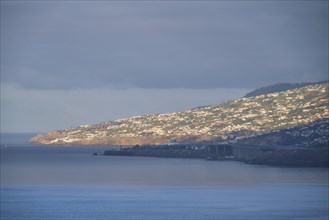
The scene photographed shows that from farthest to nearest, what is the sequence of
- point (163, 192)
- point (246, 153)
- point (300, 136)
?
1. point (300, 136)
2. point (246, 153)
3. point (163, 192)

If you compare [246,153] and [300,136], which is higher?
[300,136]

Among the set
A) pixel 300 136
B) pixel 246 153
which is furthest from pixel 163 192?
pixel 300 136

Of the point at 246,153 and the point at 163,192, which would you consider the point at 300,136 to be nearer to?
the point at 246,153

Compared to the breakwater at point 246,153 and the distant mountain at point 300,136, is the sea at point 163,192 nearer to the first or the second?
the breakwater at point 246,153

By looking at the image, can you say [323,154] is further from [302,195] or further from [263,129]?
[263,129]

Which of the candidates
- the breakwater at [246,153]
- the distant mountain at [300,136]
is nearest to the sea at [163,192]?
the breakwater at [246,153]

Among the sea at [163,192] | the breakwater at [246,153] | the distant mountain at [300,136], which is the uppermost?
the distant mountain at [300,136]

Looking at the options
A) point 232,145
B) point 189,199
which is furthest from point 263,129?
point 189,199

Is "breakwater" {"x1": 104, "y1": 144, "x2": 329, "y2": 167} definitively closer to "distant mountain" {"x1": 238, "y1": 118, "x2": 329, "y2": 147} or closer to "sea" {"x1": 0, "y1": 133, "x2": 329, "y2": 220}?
"sea" {"x1": 0, "y1": 133, "x2": 329, "y2": 220}

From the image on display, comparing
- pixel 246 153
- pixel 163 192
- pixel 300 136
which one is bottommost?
pixel 163 192
